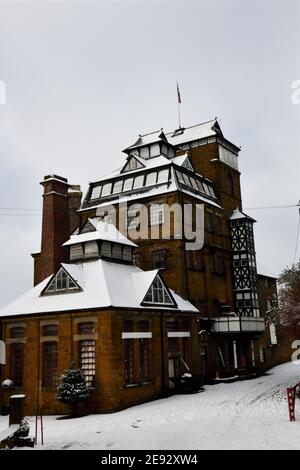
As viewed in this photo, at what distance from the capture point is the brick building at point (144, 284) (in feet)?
83.3

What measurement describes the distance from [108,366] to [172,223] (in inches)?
515

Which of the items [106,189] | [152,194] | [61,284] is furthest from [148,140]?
[61,284]

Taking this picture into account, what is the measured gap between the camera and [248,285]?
129ft

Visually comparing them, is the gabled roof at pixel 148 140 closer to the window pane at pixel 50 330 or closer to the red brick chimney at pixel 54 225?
the red brick chimney at pixel 54 225

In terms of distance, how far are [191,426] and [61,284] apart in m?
12.2

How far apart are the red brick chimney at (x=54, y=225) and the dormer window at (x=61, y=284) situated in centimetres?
374

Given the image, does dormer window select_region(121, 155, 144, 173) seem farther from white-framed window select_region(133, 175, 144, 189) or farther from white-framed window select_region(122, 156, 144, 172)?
white-framed window select_region(133, 175, 144, 189)

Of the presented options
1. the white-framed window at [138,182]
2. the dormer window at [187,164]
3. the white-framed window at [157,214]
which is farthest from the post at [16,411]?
the dormer window at [187,164]

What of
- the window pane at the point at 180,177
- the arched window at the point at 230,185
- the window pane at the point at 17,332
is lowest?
the window pane at the point at 17,332

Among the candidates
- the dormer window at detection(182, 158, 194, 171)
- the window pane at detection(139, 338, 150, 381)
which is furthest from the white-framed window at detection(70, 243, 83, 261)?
the dormer window at detection(182, 158, 194, 171)

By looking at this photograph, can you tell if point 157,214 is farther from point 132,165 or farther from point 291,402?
point 291,402

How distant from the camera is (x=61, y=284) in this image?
2727 cm
